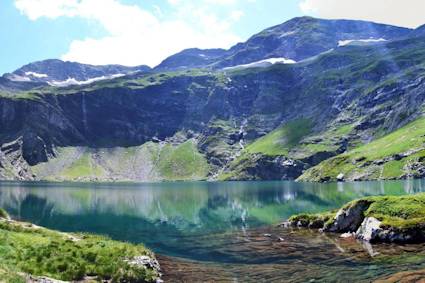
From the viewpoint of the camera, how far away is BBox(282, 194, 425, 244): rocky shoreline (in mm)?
58281

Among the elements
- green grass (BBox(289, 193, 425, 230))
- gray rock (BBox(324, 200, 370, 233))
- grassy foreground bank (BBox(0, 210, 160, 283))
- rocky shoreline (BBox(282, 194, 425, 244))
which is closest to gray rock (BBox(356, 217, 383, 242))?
rocky shoreline (BBox(282, 194, 425, 244))

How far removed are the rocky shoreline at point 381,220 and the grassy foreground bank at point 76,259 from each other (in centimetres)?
3163

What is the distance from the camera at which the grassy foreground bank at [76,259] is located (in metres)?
37.1

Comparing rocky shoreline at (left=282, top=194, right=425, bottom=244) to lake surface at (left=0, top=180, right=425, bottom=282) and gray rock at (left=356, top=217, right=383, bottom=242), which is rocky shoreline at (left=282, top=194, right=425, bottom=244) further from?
lake surface at (left=0, top=180, right=425, bottom=282)

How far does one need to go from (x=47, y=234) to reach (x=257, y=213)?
226ft

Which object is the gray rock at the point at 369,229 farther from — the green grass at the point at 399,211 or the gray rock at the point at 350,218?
the gray rock at the point at 350,218

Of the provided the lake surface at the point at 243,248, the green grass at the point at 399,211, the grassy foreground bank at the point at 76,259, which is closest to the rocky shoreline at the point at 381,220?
the green grass at the point at 399,211

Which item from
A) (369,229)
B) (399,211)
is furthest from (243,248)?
(399,211)

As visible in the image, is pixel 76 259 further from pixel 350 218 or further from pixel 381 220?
pixel 350 218

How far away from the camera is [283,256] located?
54.7 meters

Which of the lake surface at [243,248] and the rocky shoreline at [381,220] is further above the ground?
the rocky shoreline at [381,220]

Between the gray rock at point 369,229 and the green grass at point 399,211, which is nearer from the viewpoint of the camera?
the green grass at point 399,211

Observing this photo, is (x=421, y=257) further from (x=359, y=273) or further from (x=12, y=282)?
(x=12, y=282)

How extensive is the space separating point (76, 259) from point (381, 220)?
137 ft
